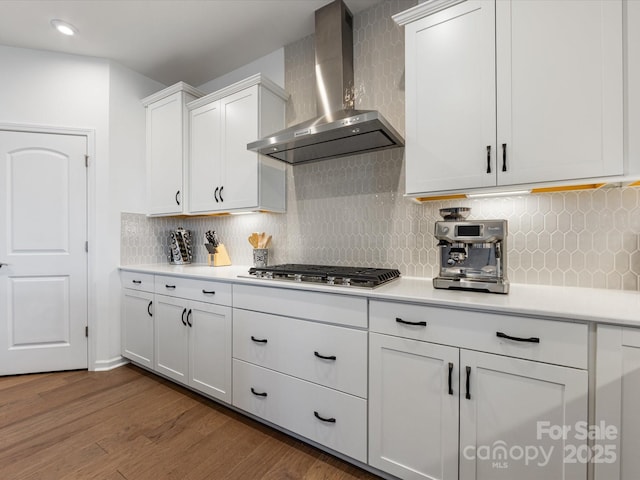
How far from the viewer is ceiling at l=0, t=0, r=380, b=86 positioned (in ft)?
7.20

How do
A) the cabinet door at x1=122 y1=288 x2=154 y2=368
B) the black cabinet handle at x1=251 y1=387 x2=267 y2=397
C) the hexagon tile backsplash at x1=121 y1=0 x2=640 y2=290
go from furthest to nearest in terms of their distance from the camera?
the cabinet door at x1=122 y1=288 x2=154 y2=368, the black cabinet handle at x1=251 y1=387 x2=267 y2=397, the hexagon tile backsplash at x1=121 y1=0 x2=640 y2=290

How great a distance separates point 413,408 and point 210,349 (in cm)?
142

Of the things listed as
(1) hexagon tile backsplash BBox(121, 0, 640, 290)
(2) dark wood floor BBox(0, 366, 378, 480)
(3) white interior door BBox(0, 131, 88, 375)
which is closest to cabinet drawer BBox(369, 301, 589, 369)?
(1) hexagon tile backsplash BBox(121, 0, 640, 290)

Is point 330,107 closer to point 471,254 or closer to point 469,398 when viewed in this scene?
point 471,254

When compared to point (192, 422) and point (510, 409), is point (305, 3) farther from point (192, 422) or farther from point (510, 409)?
point (192, 422)

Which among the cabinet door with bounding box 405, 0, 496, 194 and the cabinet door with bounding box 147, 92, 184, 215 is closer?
the cabinet door with bounding box 405, 0, 496, 194

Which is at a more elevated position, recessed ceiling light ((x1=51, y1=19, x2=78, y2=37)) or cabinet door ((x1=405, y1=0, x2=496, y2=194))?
recessed ceiling light ((x1=51, y1=19, x2=78, y2=37))

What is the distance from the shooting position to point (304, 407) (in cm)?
169

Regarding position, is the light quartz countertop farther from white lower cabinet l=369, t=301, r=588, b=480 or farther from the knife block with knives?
the knife block with knives

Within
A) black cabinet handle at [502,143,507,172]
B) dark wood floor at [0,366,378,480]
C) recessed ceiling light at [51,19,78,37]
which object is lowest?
dark wood floor at [0,366,378,480]

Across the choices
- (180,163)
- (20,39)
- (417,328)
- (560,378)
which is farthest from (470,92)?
(20,39)

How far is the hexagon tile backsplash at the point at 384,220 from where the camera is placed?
5.05 ft

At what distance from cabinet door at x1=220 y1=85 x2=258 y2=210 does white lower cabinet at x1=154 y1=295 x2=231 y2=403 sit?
0.89m

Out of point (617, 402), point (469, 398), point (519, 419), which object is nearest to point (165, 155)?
point (469, 398)
